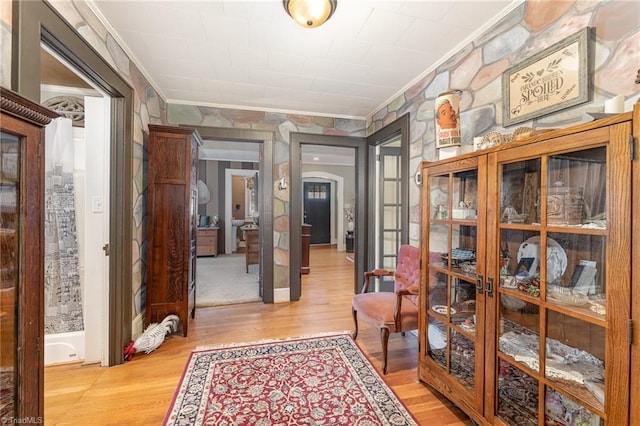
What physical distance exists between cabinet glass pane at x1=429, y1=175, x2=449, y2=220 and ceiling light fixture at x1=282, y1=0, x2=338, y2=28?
1.25 meters

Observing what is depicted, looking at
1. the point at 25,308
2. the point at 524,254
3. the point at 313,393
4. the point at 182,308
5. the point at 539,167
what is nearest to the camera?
the point at 25,308

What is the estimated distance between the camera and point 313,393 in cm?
180

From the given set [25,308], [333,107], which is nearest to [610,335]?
[25,308]

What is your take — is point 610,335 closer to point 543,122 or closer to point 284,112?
point 543,122

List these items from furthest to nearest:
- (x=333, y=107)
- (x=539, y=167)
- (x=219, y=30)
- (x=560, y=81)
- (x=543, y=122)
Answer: (x=333, y=107)
(x=219, y=30)
(x=543, y=122)
(x=560, y=81)
(x=539, y=167)

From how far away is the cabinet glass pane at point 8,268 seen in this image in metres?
0.86

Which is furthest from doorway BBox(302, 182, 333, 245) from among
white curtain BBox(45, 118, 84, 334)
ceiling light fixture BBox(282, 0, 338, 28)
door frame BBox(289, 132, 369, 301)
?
ceiling light fixture BBox(282, 0, 338, 28)

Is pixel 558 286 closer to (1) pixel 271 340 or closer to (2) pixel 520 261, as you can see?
(2) pixel 520 261

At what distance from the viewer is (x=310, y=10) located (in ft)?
5.32

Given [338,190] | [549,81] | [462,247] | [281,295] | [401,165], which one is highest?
[549,81]

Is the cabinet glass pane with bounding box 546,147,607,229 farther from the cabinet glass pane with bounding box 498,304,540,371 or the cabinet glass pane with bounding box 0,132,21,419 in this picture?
the cabinet glass pane with bounding box 0,132,21,419

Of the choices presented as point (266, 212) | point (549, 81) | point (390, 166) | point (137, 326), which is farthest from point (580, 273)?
point (137, 326)

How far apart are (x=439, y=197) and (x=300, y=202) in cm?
210

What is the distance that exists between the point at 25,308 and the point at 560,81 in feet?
8.32
